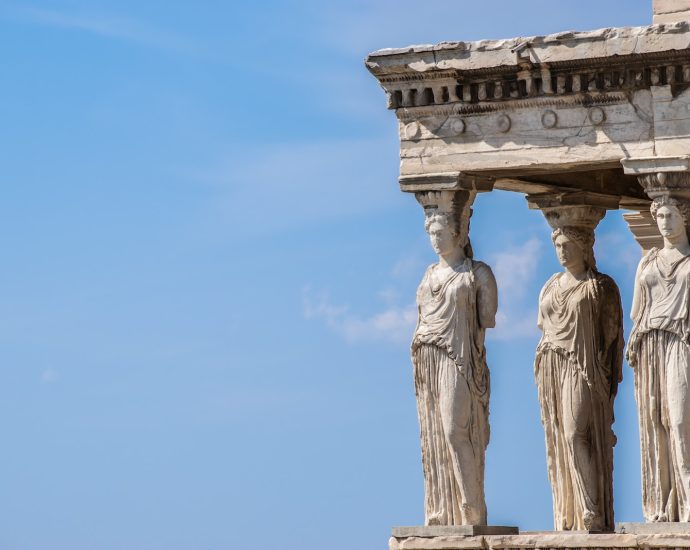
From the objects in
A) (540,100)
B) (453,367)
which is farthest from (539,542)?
(540,100)

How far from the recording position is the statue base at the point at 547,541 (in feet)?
99.4

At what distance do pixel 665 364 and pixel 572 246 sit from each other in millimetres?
3184

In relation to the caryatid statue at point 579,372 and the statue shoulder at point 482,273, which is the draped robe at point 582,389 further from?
the statue shoulder at point 482,273

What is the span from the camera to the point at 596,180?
1335 inches

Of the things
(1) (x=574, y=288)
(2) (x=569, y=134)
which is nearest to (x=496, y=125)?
(2) (x=569, y=134)

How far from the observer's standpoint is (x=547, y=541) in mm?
31031

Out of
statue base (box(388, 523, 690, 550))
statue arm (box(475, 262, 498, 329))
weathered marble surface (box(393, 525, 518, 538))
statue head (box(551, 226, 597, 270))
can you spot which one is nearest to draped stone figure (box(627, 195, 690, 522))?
statue base (box(388, 523, 690, 550))

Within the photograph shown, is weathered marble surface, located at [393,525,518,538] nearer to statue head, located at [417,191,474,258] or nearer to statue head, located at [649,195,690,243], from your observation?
statue head, located at [417,191,474,258]

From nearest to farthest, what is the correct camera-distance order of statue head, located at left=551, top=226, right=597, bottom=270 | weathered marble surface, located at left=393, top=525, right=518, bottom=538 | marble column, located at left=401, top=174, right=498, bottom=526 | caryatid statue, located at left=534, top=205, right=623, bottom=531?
weathered marble surface, located at left=393, top=525, right=518, bottom=538 → marble column, located at left=401, top=174, right=498, bottom=526 → caryatid statue, located at left=534, top=205, right=623, bottom=531 → statue head, located at left=551, top=226, right=597, bottom=270

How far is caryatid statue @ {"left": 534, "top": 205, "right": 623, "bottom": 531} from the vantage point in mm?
33281

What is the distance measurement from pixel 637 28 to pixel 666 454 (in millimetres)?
4164

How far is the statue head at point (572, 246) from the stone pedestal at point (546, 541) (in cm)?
343

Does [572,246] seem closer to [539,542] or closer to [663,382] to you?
[663,382]

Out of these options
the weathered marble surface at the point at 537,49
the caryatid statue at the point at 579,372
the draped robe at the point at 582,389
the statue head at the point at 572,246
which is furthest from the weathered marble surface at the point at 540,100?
the draped robe at the point at 582,389
